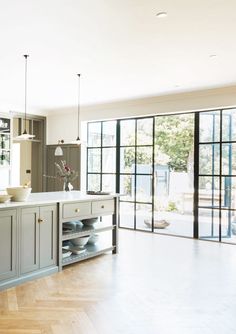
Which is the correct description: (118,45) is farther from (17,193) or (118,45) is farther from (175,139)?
(175,139)

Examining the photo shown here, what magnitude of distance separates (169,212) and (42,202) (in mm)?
3418

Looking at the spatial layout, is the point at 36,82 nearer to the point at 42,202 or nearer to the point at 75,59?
the point at 75,59

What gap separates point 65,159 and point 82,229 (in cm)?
359

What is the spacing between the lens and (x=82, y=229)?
4539 millimetres

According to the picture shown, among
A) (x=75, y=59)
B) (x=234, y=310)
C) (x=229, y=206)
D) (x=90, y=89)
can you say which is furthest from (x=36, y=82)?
(x=234, y=310)

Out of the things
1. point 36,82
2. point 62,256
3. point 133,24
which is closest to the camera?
point 133,24

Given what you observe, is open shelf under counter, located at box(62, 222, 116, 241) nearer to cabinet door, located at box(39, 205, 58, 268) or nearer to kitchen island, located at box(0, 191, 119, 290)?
kitchen island, located at box(0, 191, 119, 290)

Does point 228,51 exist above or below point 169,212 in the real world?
above

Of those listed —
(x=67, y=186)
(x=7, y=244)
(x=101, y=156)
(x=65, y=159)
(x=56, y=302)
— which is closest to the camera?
(x=56, y=302)

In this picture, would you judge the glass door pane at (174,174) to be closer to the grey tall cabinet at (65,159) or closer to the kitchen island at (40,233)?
the grey tall cabinet at (65,159)

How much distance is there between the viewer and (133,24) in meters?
3.25

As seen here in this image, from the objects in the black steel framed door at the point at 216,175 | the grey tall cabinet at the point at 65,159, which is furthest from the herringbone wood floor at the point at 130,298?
the grey tall cabinet at the point at 65,159

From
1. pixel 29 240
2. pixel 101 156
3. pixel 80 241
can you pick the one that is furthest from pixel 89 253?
pixel 101 156

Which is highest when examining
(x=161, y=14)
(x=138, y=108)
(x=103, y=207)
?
(x=161, y=14)
